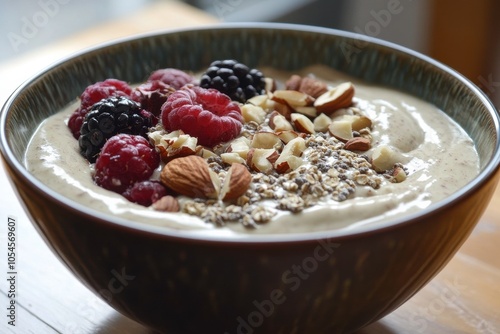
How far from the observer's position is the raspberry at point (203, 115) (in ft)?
3.47

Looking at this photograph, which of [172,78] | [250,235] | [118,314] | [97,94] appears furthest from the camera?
[172,78]

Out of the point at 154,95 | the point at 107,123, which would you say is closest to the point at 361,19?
the point at 154,95

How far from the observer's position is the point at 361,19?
3.19m

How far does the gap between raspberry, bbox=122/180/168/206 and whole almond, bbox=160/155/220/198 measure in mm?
14

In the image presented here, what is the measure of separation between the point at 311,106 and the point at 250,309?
54 cm

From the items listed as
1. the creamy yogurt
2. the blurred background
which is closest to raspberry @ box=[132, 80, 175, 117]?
the creamy yogurt

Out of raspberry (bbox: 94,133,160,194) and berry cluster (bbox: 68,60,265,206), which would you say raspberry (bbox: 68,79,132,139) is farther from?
raspberry (bbox: 94,133,160,194)

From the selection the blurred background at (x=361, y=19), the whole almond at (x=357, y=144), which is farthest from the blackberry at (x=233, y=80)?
the blurred background at (x=361, y=19)

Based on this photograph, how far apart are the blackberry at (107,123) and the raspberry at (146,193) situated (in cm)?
15

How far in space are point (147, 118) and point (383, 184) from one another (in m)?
0.41

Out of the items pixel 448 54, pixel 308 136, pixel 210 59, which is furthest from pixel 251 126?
pixel 448 54

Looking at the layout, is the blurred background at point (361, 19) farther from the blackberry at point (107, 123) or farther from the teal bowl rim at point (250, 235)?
the teal bowl rim at point (250, 235)

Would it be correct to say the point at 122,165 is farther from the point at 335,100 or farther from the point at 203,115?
the point at 335,100

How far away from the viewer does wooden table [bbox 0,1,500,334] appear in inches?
41.0
